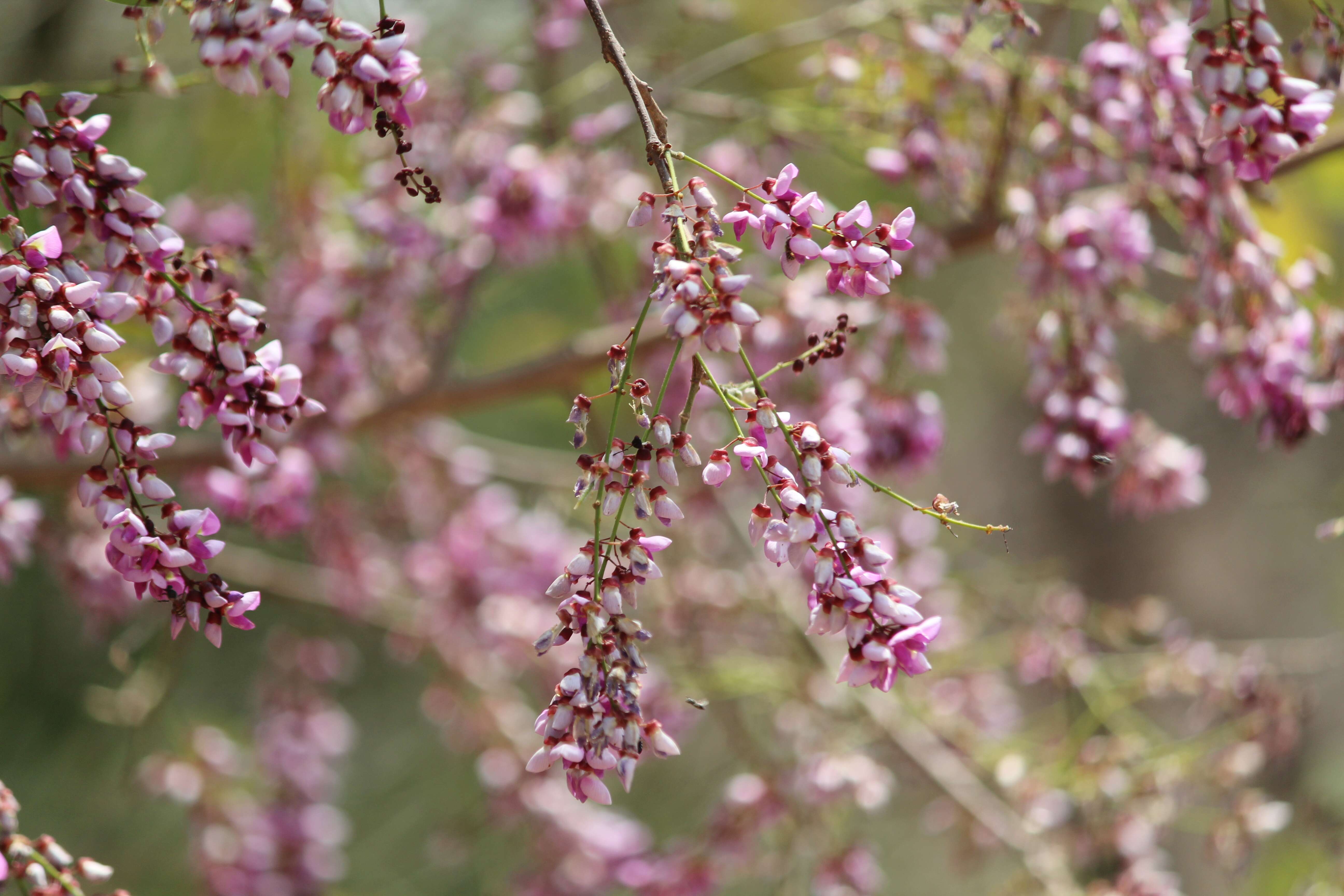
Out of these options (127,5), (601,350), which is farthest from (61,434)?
(601,350)

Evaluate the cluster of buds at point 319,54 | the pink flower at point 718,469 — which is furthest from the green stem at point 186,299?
the pink flower at point 718,469

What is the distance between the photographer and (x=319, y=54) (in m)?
0.67

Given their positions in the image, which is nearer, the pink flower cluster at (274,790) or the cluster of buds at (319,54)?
the cluster of buds at (319,54)

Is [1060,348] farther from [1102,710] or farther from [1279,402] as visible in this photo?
[1102,710]

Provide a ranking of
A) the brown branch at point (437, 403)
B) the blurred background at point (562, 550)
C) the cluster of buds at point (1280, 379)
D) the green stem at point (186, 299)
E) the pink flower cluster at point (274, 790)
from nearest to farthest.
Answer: the green stem at point (186, 299)
the cluster of buds at point (1280, 379)
the brown branch at point (437, 403)
the blurred background at point (562, 550)
the pink flower cluster at point (274, 790)

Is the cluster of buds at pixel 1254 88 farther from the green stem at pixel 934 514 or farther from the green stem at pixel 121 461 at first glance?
the green stem at pixel 121 461

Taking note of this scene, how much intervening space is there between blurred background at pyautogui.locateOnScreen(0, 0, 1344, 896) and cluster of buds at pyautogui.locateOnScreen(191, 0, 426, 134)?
32 centimetres

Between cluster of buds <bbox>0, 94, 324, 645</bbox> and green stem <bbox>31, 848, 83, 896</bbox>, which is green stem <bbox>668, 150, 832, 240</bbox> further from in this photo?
green stem <bbox>31, 848, 83, 896</bbox>

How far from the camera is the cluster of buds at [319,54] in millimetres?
649

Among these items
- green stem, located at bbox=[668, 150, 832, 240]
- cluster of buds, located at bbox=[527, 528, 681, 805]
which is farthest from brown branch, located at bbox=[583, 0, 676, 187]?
cluster of buds, located at bbox=[527, 528, 681, 805]

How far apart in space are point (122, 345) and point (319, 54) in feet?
0.69

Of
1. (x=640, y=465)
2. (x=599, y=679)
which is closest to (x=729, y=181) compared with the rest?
(x=640, y=465)

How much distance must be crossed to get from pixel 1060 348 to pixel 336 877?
137 centimetres

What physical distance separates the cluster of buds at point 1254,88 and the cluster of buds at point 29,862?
93cm
